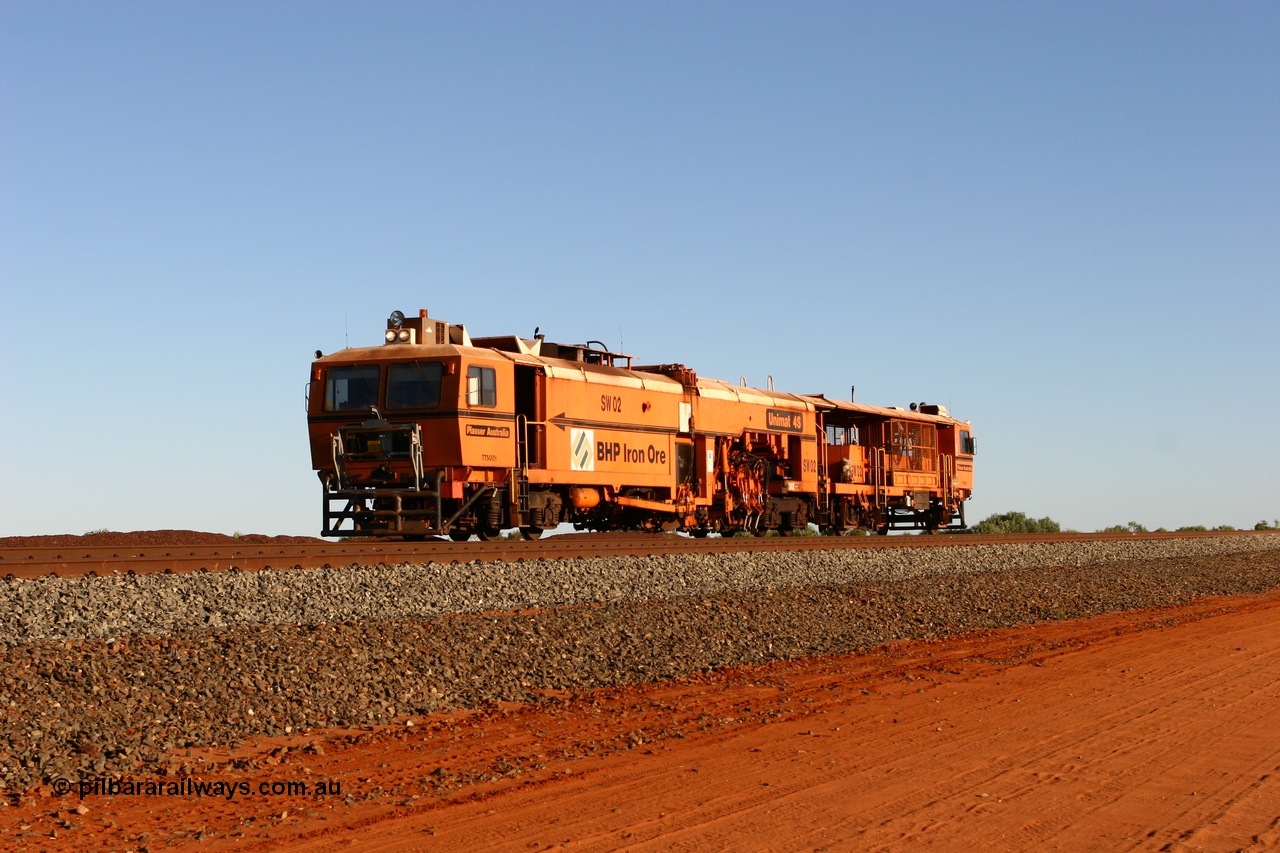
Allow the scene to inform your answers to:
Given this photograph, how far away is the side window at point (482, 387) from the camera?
19.5 meters

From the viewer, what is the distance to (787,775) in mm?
6926

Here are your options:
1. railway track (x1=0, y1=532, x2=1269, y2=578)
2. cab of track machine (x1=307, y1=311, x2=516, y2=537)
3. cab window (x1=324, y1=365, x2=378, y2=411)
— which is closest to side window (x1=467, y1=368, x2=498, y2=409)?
cab of track machine (x1=307, y1=311, x2=516, y2=537)

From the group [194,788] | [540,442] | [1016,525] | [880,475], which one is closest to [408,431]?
[540,442]

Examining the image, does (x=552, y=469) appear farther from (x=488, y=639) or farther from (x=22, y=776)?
(x=22, y=776)

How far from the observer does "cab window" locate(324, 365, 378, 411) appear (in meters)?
20.1

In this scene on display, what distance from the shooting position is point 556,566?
51.3 ft

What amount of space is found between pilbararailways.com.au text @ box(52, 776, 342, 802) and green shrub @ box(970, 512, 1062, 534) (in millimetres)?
38681

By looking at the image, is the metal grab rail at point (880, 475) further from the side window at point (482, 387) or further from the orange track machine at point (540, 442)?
the side window at point (482, 387)

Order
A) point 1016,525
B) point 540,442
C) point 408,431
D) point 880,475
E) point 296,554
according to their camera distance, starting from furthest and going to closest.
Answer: point 1016,525 → point 880,475 → point 540,442 → point 408,431 → point 296,554

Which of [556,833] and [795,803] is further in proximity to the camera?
[795,803]

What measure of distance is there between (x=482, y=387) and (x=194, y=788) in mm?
13372

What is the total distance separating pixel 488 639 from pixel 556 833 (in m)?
5.28

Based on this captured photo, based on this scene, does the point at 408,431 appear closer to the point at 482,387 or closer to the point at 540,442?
the point at 482,387

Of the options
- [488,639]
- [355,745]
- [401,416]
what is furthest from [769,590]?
[355,745]
